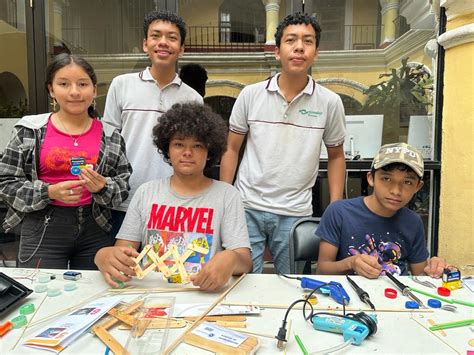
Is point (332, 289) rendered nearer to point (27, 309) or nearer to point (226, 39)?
point (27, 309)

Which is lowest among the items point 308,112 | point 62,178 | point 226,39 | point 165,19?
point 62,178

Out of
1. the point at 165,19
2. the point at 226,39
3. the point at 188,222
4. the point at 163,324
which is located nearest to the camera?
the point at 163,324

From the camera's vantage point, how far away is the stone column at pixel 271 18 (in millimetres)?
3791

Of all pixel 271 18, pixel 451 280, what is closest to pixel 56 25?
pixel 271 18

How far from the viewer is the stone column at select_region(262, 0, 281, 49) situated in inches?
149

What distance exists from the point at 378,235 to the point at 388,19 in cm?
298

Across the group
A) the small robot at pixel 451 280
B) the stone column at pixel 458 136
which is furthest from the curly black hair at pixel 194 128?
the stone column at pixel 458 136

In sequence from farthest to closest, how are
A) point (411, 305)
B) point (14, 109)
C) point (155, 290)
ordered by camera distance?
1. point (14, 109)
2. point (155, 290)
3. point (411, 305)

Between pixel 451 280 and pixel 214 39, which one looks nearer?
pixel 451 280

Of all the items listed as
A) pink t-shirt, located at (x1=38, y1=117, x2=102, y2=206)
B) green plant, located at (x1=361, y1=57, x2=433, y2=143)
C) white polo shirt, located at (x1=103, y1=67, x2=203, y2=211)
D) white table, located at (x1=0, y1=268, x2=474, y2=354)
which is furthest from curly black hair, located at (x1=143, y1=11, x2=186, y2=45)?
green plant, located at (x1=361, y1=57, x2=433, y2=143)

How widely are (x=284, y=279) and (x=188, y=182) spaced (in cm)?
65

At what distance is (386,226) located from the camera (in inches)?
72.4

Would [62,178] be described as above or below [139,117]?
below

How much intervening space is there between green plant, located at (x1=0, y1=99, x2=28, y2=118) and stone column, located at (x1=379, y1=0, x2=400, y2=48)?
3.69 meters
